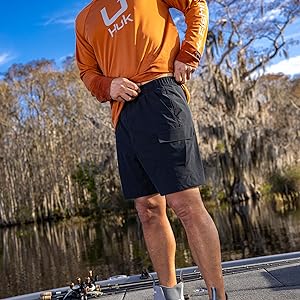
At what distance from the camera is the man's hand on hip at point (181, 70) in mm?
1840

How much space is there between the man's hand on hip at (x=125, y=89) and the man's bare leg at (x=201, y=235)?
1.18ft

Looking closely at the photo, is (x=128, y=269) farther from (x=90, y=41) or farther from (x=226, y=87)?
(x=226, y=87)

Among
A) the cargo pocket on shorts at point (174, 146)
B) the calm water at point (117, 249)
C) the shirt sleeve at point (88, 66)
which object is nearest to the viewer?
the cargo pocket on shorts at point (174, 146)

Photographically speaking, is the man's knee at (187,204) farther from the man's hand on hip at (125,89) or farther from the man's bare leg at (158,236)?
the man's hand on hip at (125,89)

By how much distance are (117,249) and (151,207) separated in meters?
9.34

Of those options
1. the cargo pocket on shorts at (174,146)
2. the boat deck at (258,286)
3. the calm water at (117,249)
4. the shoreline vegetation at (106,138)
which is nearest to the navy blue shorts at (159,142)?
the cargo pocket on shorts at (174,146)

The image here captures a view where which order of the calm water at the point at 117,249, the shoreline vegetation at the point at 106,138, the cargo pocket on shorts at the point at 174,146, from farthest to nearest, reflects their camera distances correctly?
the shoreline vegetation at the point at 106,138 → the calm water at the point at 117,249 → the cargo pocket on shorts at the point at 174,146

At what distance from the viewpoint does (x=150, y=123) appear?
70.3 inches

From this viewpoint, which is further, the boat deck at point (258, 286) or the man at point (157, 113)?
the boat deck at point (258, 286)

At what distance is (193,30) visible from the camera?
1.87 metres

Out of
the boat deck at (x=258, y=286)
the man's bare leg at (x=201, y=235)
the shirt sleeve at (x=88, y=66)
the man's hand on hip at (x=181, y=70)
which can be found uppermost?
the shirt sleeve at (x=88, y=66)

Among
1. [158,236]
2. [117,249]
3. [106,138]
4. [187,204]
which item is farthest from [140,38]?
[106,138]

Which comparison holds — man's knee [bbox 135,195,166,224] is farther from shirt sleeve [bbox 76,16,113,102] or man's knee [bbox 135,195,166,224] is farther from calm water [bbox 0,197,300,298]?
calm water [bbox 0,197,300,298]

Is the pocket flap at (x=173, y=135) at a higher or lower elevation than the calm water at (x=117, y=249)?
higher
